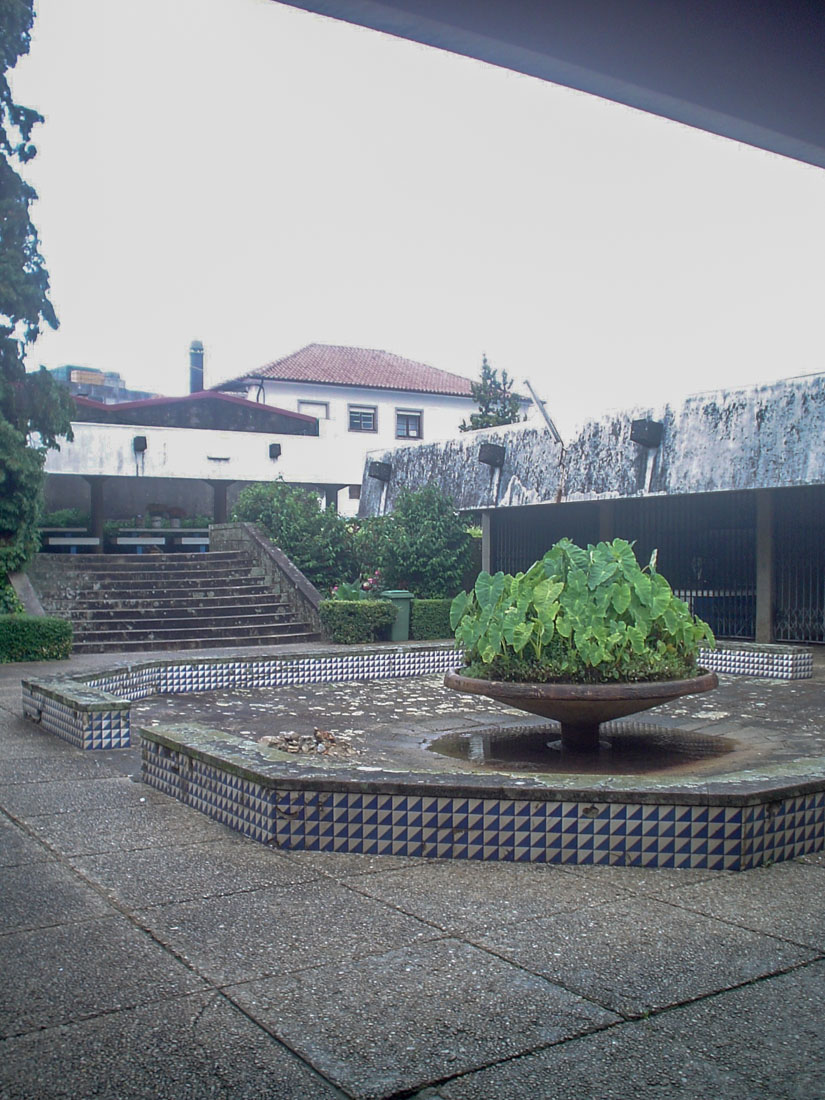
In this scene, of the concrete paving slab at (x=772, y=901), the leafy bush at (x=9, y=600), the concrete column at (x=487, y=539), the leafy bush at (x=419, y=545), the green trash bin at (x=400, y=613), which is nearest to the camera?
the concrete paving slab at (x=772, y=901)

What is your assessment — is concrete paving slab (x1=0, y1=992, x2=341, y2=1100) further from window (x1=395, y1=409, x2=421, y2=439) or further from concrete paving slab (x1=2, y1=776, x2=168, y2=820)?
window (x1=395, y1=409, x2=421, y2=439)

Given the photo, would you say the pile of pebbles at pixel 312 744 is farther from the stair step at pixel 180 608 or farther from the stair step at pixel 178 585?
the stair step at pixel 178 585

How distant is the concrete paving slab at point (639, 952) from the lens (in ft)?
10.4

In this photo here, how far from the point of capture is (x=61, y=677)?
9.08 m

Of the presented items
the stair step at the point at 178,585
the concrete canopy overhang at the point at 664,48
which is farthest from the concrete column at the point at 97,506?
the concrete canopy overhang at the point at 664,48

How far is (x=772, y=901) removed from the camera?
158 inches

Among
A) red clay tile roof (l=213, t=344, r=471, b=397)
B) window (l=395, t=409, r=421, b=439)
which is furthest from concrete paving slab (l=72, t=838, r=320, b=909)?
window (l=395, t=409, r=421, b=439)

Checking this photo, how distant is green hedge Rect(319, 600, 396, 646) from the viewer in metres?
16.0

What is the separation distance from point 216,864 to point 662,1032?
7.39 feet

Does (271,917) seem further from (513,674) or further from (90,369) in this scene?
(90,369)

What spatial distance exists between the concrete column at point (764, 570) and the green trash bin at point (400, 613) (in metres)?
5.55

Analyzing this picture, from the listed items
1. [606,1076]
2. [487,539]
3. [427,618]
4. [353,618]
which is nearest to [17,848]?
[606,1076]

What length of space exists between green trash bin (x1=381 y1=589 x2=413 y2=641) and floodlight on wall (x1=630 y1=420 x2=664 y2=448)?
174 inches

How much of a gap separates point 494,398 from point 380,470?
13.6 m
